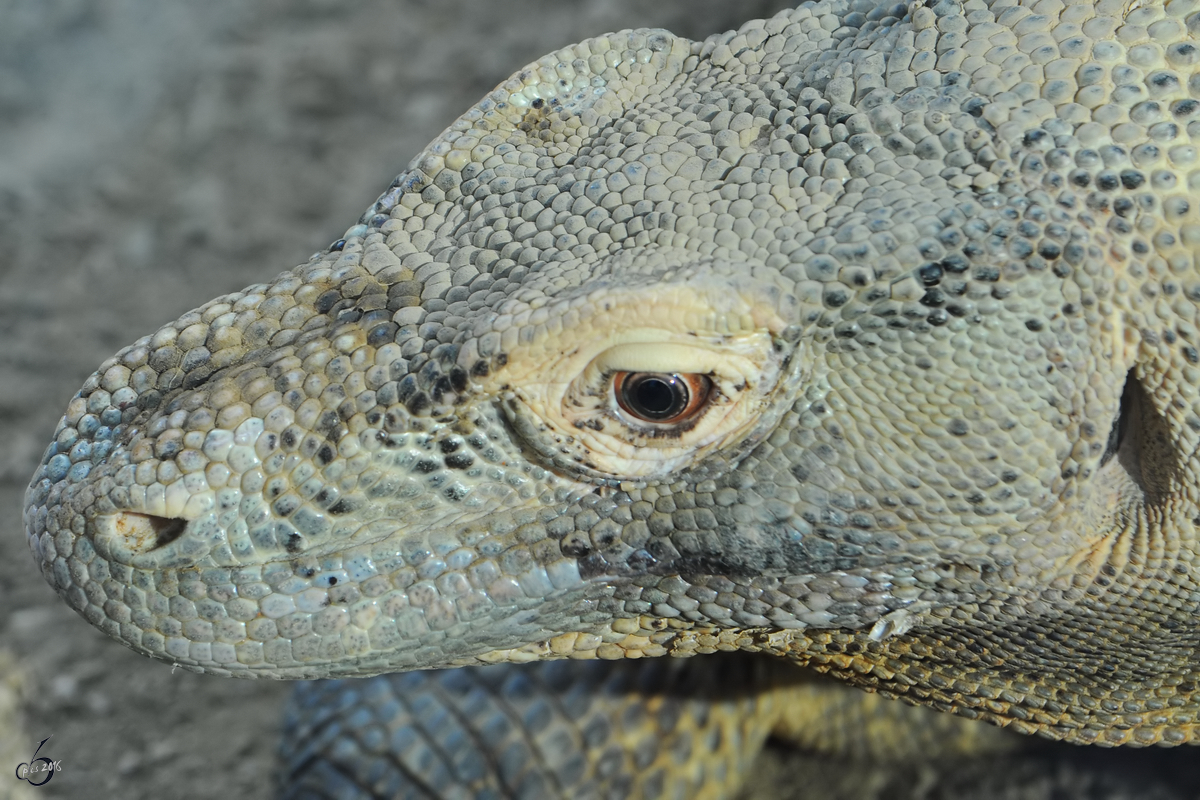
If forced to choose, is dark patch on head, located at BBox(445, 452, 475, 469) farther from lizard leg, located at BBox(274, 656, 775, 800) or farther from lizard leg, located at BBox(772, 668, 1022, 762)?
lizard leg, located at BBox(772, 668, 1022, 762)

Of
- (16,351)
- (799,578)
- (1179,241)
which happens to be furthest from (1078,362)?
(16,351)

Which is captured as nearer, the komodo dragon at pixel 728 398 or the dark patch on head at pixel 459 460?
the komodo dragon at pixel 728 398

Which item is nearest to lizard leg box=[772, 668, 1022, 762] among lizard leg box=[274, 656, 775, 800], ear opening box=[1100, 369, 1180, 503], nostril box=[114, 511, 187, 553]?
lizard leg box=[274, 656, 775, 800]

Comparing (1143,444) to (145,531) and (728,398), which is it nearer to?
(728,398)

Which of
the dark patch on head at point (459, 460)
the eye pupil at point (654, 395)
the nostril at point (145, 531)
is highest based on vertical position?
the eye pupil at point (654, 395)

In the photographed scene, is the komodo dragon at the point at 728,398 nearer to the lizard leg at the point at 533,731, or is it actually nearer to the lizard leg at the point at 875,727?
the lizard leg at the point at 533,731

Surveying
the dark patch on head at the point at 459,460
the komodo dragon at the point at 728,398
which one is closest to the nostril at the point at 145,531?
the komodo dragon at the point at 728,398

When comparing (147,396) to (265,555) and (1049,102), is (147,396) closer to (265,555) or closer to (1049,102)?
(265,555)
